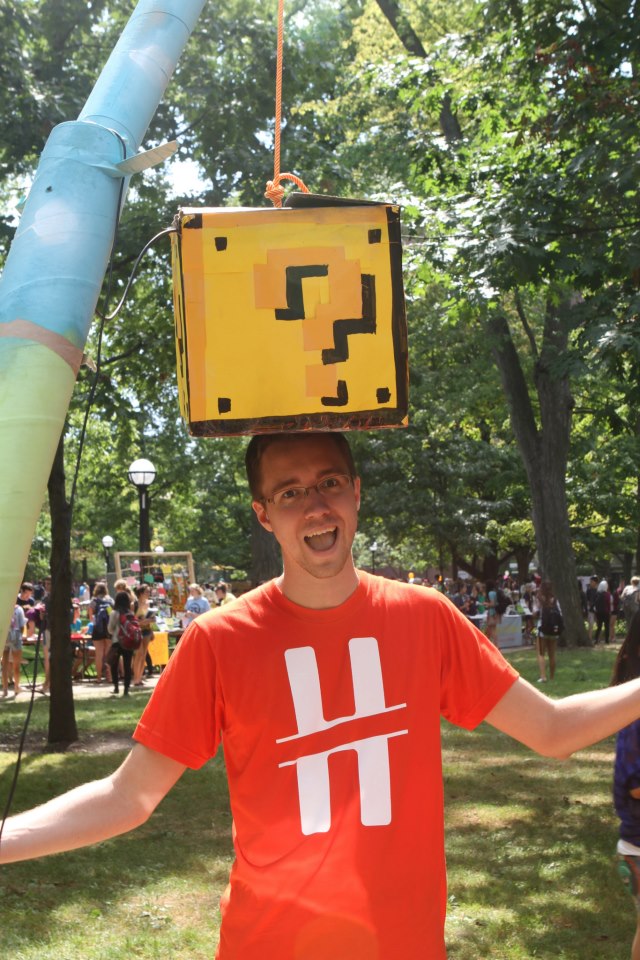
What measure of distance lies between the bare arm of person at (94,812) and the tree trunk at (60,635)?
8771 mm

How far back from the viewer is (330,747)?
234 cm

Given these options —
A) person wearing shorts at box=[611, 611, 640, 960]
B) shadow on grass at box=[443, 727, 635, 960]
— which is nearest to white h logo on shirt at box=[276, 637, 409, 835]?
person wearing shorts at box=[611, 611, 640, 960]

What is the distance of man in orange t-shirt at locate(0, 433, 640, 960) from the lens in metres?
2.23

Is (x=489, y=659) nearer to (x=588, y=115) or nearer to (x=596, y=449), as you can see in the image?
(x=588, y=115)

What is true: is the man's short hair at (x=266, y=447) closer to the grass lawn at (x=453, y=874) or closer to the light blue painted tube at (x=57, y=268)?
the light blue painted tube at (x=57, y=268)

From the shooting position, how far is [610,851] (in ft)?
26.2

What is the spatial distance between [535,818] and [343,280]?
7512mm

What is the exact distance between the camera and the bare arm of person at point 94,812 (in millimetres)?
2150

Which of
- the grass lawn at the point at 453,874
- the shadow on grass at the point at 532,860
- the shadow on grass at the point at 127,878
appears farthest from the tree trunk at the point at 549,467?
the shadow on grass at the point at 127,878

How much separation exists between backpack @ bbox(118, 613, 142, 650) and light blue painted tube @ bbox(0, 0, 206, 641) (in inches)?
622

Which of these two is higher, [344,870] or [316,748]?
[316,748]

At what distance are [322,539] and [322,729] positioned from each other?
0.41 metres

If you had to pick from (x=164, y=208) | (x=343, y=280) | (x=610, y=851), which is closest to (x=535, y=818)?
(x=610, y=851)

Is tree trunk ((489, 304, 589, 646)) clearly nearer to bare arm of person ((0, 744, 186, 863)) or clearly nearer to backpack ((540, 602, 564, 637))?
backpack ((540, 602, 564, 637))
